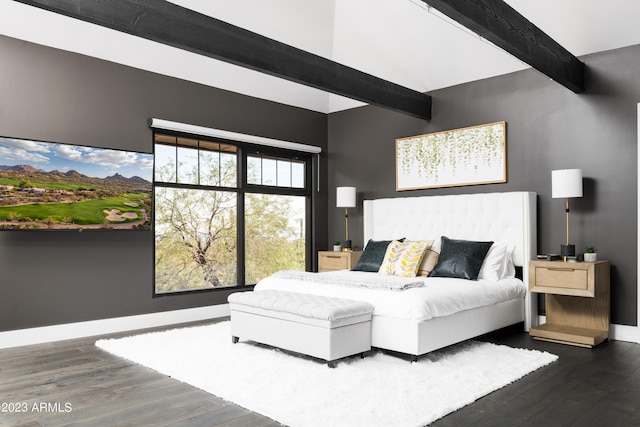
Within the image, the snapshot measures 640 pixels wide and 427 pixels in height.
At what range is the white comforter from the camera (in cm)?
396

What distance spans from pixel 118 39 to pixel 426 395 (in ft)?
14.0

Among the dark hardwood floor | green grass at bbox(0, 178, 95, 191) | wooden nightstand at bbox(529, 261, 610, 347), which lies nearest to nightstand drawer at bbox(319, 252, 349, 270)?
wooden nightstand at bbox(529, 261, 610, 347)

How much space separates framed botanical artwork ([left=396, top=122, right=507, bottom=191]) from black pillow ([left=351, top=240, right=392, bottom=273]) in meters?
0.96

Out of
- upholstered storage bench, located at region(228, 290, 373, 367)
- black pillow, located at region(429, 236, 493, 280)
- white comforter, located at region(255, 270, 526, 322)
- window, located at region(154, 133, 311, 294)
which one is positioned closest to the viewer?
upholstered storage bench, located at region(228, 290, 373, 367)

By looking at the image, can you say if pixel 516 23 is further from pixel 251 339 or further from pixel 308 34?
pixel 251 339

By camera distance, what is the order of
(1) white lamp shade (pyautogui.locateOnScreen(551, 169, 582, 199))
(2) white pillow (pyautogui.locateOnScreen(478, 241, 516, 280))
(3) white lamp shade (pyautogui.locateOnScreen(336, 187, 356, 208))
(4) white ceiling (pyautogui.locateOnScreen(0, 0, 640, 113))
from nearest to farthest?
(4) white ceiling (pyautogui.locateOnScreen(0, 0, 640, 113)) < (1) white lamp shade (pyautogui.locateOnScreen(551, 169, 582, 199)) < (2) white pillow (pyautogui.locateOnScreen(478, 241, 516, 280)) < (3) white lamp shade (pyautogui.locateOnScreen(336, 187, 356, 208))

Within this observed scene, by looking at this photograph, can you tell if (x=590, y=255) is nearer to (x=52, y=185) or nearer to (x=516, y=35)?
(x=516, y=35)

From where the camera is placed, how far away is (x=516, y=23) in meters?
3.95

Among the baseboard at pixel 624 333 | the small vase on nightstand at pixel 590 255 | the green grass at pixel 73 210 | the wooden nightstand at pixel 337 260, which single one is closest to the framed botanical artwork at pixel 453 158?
the wooden nightstand at pixel 337 260

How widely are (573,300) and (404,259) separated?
1625mm

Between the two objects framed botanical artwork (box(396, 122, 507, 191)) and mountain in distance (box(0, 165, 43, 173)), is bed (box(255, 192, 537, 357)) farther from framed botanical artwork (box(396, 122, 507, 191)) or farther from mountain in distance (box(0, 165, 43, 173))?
mountain in distance (box(0, 165, 43, 173))

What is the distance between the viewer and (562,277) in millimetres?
4664

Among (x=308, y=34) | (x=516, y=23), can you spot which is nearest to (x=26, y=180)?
(x=308, y=34)

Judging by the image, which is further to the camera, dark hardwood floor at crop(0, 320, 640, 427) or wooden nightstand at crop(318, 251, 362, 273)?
wooden nightstand at crop(318, 251, 362, 273)
